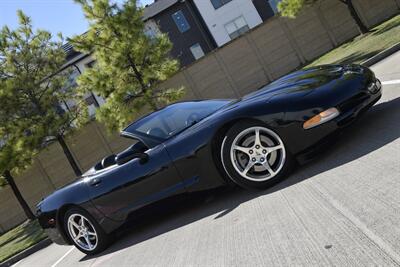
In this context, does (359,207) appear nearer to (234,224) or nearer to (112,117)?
(234,224)

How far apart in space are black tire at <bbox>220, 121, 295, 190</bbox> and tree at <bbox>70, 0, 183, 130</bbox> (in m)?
13.7

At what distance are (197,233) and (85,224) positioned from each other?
2035mm

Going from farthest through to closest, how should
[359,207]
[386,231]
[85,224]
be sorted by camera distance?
[85,224] → [359,207] → [386,231]

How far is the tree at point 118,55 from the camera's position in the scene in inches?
704

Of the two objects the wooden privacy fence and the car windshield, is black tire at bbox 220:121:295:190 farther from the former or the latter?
the wooden privacy fence

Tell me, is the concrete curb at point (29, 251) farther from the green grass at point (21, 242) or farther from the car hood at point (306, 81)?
the car hood at point (306, 81)

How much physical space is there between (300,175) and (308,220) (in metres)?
1.20

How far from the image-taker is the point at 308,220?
360 centimetres

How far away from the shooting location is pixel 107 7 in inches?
704

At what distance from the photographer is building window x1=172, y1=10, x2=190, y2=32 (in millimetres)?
34812

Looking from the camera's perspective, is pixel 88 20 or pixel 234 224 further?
pixel 88 20

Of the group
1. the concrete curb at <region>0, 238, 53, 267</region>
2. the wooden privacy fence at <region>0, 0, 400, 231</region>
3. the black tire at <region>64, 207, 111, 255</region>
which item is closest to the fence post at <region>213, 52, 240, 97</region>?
the wooden privacy fence at <region>0, 0, 400, 231</region>

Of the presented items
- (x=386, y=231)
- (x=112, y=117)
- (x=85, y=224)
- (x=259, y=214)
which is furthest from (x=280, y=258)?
(x=112, y=117)

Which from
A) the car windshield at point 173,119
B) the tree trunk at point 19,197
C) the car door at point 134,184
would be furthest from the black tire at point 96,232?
the tree trunk at point 19,197
